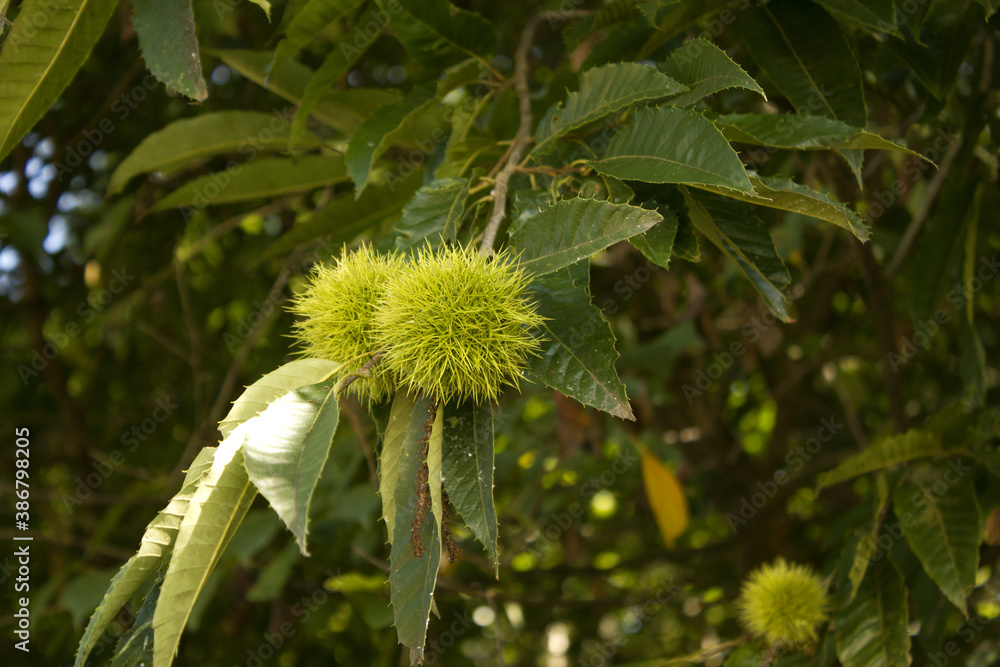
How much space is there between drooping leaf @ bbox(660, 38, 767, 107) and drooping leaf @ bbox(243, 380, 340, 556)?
61cm

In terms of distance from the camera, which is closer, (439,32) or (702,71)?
(702,71)

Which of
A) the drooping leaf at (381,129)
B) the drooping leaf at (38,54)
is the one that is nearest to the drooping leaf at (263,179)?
the drooping leaf at (381,129)

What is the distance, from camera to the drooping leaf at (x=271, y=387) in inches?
31.8

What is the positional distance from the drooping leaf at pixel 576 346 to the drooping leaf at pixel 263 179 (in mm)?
→ 856

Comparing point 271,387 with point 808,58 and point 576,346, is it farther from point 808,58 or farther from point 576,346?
Answer: point 808,58

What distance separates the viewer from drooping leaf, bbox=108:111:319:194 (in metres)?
1.60

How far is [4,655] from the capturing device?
111 inches

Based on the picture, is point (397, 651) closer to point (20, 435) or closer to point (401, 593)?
point (20, 435)

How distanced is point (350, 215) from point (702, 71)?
78 centimetres

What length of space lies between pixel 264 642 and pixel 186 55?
2.33 m

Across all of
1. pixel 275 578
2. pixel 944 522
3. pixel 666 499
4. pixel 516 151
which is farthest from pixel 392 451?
pixel 666 499

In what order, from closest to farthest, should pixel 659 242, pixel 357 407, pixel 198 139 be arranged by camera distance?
pixel 659 242 → pixel 198 139 → pixel 357 407

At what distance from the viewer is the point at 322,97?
1509mm

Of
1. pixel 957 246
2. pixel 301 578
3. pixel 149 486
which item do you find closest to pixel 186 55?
pixel 957 246
